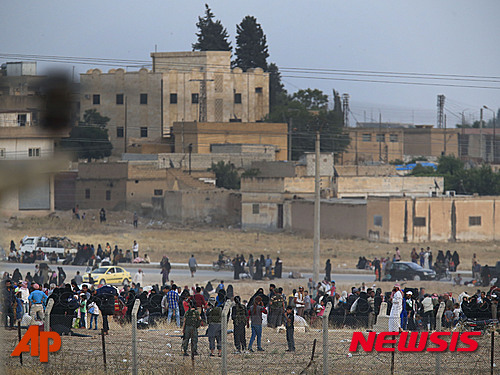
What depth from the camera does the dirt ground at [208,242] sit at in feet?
127

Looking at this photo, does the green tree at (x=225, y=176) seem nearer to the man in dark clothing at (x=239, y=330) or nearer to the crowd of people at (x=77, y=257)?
the crowd of people at (x=77, y=257)

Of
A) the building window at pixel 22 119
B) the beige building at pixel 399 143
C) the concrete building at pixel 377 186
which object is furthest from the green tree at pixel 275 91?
the building window at pixel 22 119

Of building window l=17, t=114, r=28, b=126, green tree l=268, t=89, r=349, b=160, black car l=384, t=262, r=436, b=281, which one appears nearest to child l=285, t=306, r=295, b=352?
building window l=17, t=114, r=28, b=126

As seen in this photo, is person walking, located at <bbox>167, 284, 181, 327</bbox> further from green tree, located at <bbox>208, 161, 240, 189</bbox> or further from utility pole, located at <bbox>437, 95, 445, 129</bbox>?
utility pole, located at <bbox>437, 95, 445, 129</bbox>

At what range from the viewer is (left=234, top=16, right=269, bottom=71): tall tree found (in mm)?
93375

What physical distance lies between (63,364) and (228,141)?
200 feet

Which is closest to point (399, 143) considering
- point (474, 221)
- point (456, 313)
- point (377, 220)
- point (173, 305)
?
point (474, 221)

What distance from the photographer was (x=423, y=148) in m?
95.1

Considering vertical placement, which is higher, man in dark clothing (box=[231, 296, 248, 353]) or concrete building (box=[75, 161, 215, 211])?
concrete building (box=[75, 161, 215, 211])

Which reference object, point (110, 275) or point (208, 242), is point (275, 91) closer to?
point (208, 242)

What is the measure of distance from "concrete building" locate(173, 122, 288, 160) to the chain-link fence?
53930 millimetres

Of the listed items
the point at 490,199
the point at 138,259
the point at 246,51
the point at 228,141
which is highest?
the point at 246,51

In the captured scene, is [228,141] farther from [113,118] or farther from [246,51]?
[246,51]

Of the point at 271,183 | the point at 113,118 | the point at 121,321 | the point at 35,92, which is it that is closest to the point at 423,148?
the point at 113,118
